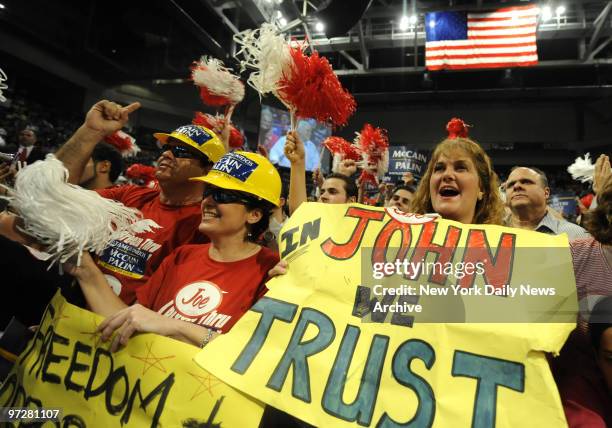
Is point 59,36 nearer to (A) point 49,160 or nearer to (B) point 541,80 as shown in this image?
(A) point 49,160

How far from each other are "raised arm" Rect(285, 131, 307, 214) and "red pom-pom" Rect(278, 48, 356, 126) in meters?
Result: 0.24

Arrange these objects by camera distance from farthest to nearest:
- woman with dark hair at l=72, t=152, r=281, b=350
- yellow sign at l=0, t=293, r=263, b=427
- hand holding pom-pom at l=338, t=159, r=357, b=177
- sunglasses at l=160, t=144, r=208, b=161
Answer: hand holding pom-pom at l=338, t=159, r=357, b=177 → sunglasses at l=160, t=144, r=208, b=161 → woman with dark hair at l=72, t=152, r=281, b=350 → yellow sign at l=0, t=293, r=263, b=427

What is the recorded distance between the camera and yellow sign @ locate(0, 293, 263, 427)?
1260 millimetres

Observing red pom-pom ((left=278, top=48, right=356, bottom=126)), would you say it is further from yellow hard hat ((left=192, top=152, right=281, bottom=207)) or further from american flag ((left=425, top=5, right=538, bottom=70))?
american flag ((left=425, top=5, right=538, bottom=70))

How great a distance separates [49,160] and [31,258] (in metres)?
0.58

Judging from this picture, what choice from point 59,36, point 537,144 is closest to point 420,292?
point 59,36

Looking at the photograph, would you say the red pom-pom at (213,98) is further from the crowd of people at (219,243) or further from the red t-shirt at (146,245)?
the red t-shirt at (146,245)

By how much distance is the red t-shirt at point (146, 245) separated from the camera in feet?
7.04

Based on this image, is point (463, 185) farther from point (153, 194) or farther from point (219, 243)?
point (153, 194)

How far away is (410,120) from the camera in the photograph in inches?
737

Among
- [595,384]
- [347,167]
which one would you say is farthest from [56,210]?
[347,167]

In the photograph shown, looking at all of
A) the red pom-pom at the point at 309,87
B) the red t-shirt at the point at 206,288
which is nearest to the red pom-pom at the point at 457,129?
the red pom-pom at the point at 309,87

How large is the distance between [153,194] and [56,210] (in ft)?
4.03

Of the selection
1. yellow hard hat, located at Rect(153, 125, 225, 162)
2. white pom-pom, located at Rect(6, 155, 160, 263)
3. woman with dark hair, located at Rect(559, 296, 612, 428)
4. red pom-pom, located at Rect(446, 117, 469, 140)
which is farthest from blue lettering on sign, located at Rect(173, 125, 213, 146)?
woman with dark hair, located at Rect(559, 296, 612, 428)
